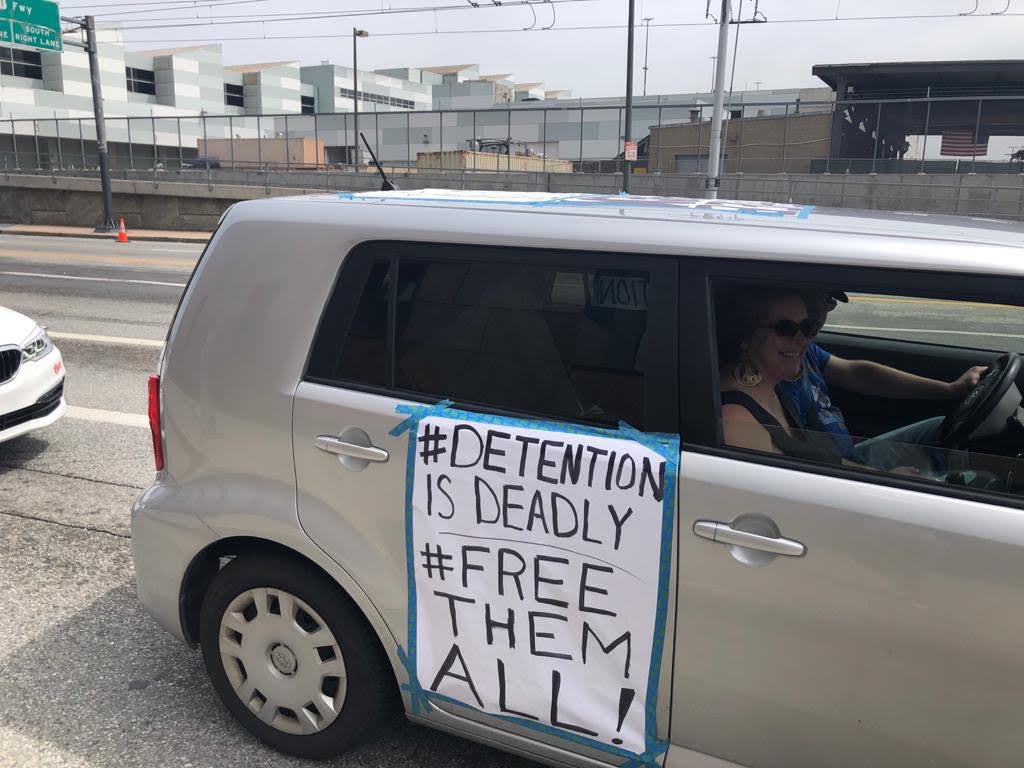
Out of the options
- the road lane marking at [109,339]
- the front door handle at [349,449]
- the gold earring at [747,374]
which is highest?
the gold earring at [747,374]

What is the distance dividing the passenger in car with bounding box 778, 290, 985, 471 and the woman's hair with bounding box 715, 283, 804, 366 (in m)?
0.10

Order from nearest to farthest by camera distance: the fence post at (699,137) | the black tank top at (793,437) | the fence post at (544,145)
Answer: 1. the black tank top at (793,437)
2. the fence post at (699,137)
3. the fence post at (544,145)

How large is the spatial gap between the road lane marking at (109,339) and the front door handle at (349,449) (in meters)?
7.25

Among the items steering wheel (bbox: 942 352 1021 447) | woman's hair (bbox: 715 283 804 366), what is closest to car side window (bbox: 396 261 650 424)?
woman's hair (bbox: 715 283 804 366)

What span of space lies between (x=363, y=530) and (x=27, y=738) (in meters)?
1.49

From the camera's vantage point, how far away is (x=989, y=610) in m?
1.70

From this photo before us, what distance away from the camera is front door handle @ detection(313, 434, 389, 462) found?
225 centimetres

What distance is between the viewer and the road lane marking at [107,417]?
242 inches

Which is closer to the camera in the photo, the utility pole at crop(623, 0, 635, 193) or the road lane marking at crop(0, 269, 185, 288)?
the road lane marking at crop(0, 269, 185, 288)

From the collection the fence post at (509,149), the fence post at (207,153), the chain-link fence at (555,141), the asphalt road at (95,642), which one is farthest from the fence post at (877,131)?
the asphalt road at (95,642)

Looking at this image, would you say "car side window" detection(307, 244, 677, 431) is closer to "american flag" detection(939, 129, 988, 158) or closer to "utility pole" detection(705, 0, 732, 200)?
"utility pole" detection(705, 0, 732, 200)

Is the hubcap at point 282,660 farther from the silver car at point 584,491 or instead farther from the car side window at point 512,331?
the car side window at point 512,331

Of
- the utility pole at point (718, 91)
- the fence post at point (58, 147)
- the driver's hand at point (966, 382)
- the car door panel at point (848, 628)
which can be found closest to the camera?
the car door panel at point (848, 628)

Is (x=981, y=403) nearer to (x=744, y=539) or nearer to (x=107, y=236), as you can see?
(x=744, y=539)
